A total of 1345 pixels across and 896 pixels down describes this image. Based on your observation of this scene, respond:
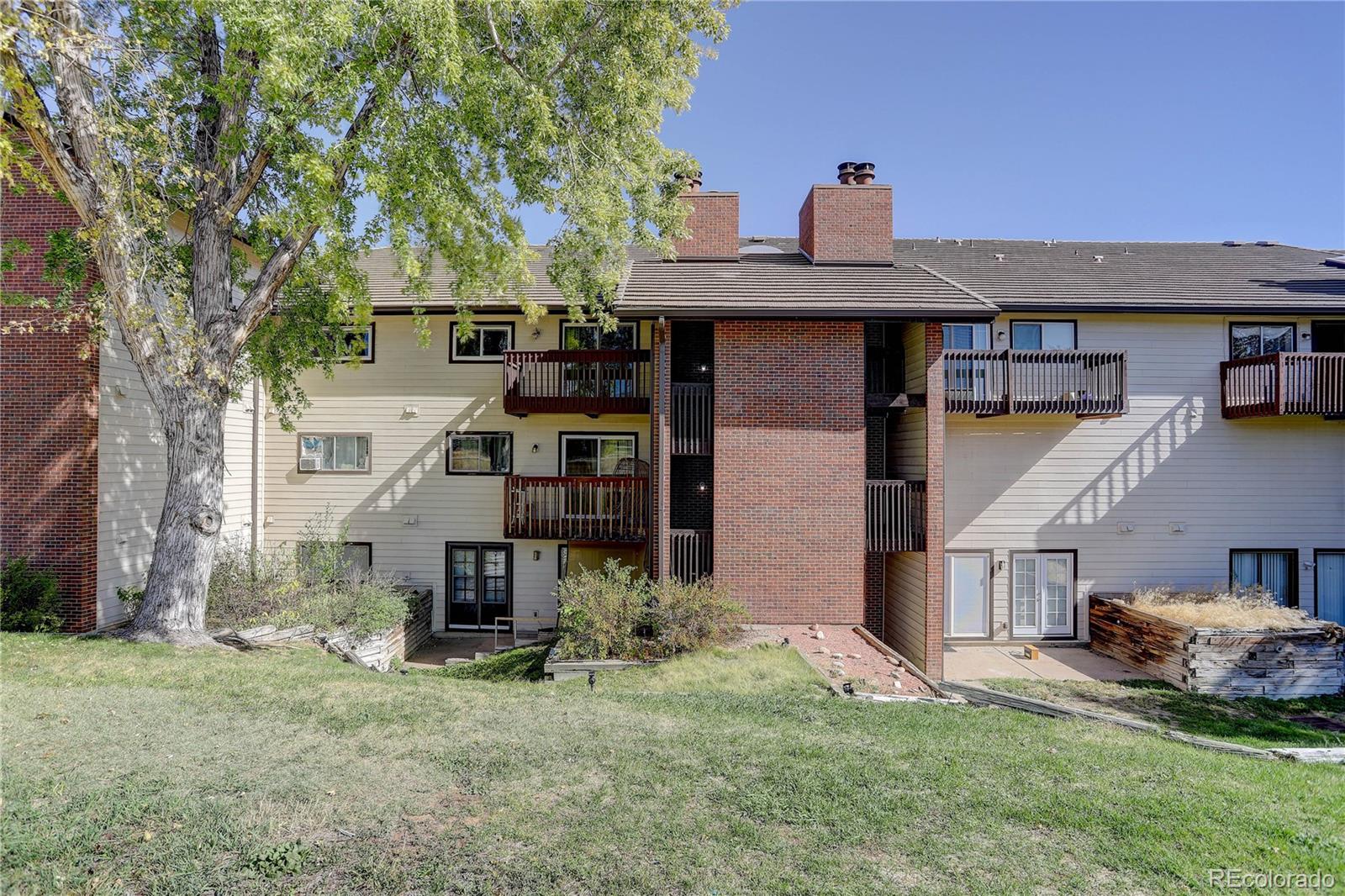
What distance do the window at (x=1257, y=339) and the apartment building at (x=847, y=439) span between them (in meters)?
0.06

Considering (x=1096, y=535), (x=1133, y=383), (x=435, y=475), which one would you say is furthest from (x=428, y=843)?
(x=1133, y=383)

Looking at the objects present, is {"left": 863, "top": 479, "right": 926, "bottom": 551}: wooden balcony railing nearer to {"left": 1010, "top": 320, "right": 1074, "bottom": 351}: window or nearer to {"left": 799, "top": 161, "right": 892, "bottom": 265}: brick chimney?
{"left": 1010, "top": 320, "right": 1074, "bottom": 351}: window

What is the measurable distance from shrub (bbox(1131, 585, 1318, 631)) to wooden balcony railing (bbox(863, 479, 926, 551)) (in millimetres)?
4663

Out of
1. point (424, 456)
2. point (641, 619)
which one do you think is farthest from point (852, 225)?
point (424, 456)

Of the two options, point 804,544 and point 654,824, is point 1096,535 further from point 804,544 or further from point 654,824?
point 654,824

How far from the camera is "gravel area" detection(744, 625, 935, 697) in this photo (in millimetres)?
8273

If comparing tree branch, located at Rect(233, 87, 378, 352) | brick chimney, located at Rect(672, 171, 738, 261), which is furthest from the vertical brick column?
tree branch, located at Rect(233, 87, 378, 352)

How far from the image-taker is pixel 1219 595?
37.9 ft

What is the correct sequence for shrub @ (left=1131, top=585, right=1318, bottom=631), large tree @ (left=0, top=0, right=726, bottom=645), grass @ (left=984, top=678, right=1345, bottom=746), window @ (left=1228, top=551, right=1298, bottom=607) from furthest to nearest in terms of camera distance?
window @ (left=1228, top=551, right=1298, bottom=607) < shrub @ (left=1131, top=585, right=1318, bottom=631) < grass @ (left=984, top=678, right=1345, bottom=746) < large tree @ (left=0, top=0, right=726, bottom=645)

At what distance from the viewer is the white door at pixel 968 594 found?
12500mm

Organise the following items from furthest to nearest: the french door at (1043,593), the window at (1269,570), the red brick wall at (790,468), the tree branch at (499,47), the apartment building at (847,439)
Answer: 1. the french door at (1043,593)
2. the window at (1269,570)
3. the apartment building at (847,439)
4. the red brick wall at (790,468)
5. the tree branch at (499,47)

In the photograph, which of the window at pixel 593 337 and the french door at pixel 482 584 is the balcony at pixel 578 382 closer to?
the window at pixel 593 337

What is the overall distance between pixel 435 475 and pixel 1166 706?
13.7 m

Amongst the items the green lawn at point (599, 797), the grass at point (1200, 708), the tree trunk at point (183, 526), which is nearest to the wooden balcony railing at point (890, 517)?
the grass at point (1200, 708)
